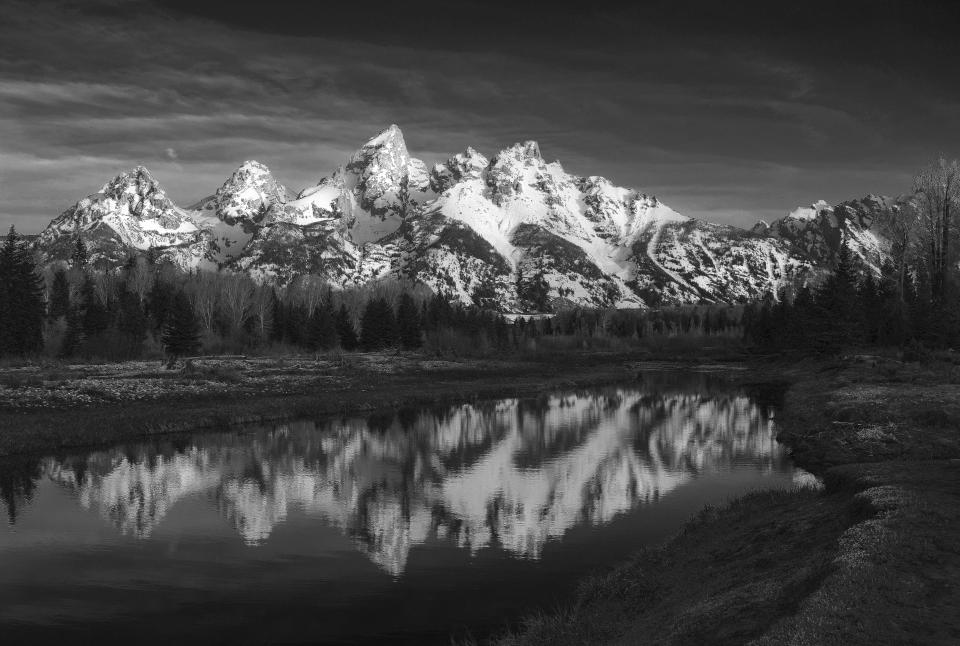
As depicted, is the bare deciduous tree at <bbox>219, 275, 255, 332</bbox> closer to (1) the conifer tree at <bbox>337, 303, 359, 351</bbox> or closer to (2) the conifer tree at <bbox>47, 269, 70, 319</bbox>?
(1) the conifer tree at <bbox>337, 303, 359, 351</bbox>

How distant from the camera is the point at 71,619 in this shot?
17.5 meters

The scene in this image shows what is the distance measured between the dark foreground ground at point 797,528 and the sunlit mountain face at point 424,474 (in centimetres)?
411

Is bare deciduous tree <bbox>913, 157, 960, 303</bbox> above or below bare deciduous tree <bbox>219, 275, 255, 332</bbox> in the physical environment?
above

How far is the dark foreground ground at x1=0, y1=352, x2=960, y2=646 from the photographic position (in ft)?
36.5

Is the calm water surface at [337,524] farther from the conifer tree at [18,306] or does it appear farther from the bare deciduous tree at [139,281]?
the bare deciduous tree at [139,281]

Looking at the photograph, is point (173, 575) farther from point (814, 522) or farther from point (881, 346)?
point (881, 346)

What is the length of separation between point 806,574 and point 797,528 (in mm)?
5563

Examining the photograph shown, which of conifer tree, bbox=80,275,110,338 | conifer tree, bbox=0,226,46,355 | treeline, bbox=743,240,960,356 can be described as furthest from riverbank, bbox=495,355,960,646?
conifer tree, bbox=80,275,110,338

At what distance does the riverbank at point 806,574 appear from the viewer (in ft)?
34.8

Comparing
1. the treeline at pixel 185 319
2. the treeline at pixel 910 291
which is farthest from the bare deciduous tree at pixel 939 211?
the treeline at pixel 185 319

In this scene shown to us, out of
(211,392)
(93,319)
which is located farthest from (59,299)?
(211,392)

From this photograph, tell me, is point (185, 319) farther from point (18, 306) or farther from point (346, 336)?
point (346, 336)

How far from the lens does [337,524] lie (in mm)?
25766

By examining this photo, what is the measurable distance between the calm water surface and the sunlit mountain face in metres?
0.14
